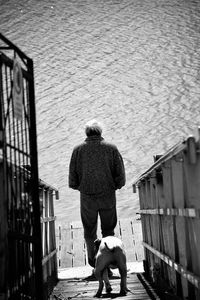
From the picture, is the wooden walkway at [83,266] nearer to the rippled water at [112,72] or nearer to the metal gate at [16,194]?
the metal gate at [16,194]

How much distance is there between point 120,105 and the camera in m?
25.7

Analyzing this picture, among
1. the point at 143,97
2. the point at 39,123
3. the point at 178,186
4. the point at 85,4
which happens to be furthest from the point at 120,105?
the point at 178,186

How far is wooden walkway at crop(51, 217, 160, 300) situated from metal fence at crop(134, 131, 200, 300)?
0.54m

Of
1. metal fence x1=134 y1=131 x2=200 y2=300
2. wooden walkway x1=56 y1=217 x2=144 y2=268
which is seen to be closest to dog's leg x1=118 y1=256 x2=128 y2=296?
metal fence x1=134 y1=131 x2=200 y2=300

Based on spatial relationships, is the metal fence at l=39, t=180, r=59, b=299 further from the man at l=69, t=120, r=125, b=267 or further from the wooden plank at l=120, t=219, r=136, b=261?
the wooden plank at l=120, t=219, r=136, b=261

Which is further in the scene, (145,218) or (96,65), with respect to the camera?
(96,65)

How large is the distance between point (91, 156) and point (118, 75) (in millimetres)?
20728

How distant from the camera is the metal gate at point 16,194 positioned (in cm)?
346

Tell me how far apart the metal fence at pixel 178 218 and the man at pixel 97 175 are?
26.4 inches

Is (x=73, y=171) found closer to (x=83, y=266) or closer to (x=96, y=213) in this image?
(x=96, y=213)

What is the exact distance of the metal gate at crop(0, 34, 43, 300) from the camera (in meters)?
3.46

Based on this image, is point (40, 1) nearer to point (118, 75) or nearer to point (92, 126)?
point (118, 75)

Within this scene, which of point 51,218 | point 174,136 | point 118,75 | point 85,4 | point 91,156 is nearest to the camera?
point 91,156

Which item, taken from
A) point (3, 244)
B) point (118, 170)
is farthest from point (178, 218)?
point (118, 170)
